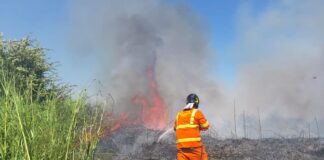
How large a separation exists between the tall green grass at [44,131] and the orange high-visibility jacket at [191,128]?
4.67 m

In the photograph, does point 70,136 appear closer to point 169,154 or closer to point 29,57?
point 169,154

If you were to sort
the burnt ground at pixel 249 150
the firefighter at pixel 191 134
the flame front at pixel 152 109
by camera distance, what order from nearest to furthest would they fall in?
the firefighter at pixel 191 134
the burnt ground at pixel 249 150
the flame front at pixel 152 109

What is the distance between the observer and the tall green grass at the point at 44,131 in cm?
312

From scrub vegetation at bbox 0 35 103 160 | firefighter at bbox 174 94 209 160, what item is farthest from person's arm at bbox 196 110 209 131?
scrub vegetation at bbox 0 35 103 160

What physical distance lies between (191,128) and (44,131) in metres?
5.13

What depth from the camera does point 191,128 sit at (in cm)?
798

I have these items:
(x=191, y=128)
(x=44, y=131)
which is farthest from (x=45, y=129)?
(x=191, y=128)

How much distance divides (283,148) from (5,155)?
43.7 ft

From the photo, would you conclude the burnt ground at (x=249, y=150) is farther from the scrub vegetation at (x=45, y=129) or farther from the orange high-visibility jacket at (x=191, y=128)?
the scrub vegetation at (x=45, y=129)

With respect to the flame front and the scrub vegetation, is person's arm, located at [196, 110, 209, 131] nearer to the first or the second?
the scrub vegetation

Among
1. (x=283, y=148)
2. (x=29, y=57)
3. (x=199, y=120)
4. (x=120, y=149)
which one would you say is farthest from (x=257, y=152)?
(x=29, y=57)

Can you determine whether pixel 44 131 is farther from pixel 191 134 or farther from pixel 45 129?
pixel 191 134

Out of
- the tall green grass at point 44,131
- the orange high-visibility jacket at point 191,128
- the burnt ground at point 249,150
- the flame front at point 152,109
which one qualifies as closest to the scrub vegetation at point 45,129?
the tall green grass at point 44,131

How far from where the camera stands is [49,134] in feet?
10.3
